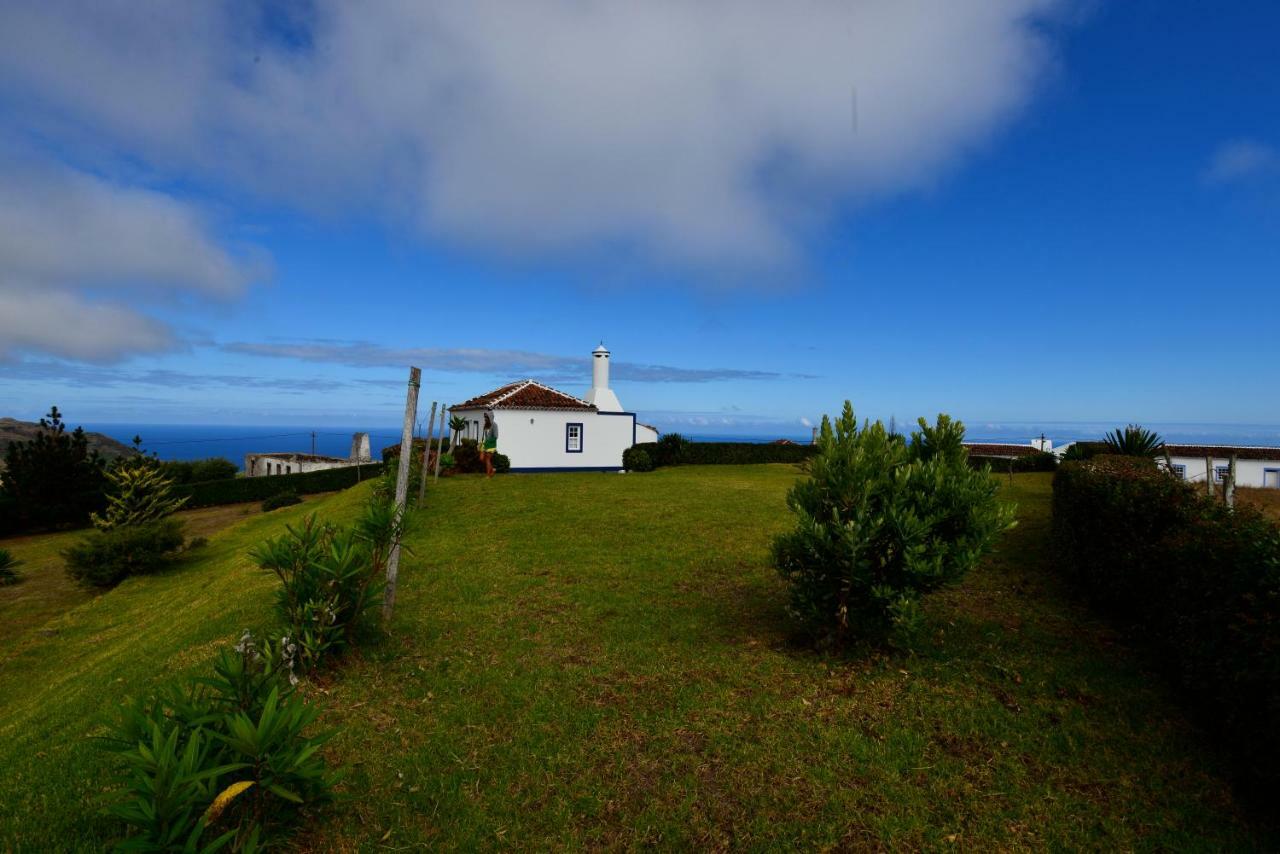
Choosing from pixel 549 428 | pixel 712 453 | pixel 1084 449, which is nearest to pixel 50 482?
pixel 549 428

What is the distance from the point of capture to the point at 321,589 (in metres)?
6.91

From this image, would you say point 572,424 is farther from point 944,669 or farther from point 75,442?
point 944,669

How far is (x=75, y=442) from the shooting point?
25734 mm

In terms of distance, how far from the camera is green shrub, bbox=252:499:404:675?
6.66m

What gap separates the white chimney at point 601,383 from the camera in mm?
35906

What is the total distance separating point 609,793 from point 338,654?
3.94 m

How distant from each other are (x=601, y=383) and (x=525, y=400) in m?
6.68

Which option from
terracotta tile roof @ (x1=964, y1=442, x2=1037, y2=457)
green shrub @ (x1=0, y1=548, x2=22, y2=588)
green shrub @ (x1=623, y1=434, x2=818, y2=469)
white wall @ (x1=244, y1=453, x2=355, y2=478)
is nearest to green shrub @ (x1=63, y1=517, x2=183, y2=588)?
green shrub @ (x1=0, y1=548, x2=22, y2=588)

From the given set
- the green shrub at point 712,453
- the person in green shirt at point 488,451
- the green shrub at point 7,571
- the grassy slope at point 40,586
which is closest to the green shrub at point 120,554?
the grassy slope at point 40,586

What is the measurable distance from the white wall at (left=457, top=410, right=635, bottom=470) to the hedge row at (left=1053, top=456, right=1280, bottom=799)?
23.6 m

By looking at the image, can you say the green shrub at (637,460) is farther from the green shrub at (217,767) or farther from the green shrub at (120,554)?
the green shrub at (217,767)

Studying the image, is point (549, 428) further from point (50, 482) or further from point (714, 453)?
point (50, 482)

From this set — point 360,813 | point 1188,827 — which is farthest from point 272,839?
point 1188,827

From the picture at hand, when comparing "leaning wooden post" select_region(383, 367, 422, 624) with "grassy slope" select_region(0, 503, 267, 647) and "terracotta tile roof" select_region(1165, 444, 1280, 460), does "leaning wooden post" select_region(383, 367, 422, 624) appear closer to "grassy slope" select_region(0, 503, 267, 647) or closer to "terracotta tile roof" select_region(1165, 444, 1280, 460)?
"grassy slope" select_region(0, 503, 267, 647)
